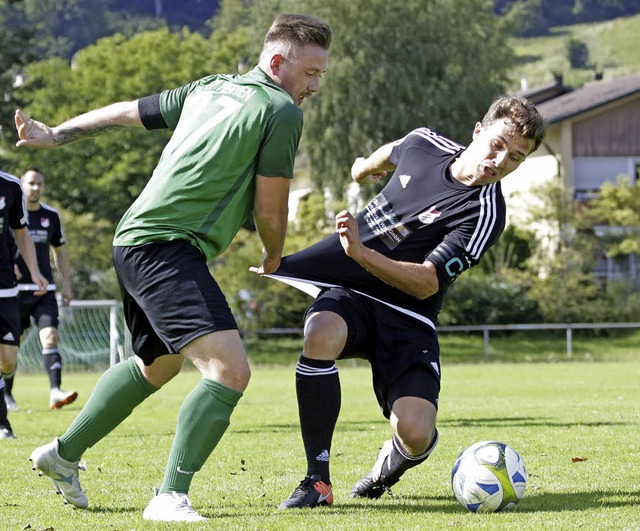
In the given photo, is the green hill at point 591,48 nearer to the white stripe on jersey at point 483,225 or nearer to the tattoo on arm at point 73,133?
the white stripe on jersey at point 483,225

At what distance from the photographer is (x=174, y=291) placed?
5.13m

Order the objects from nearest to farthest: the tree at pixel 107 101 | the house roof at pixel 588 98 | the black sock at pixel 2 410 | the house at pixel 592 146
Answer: the black sock at pixel 2 410 < the house roof at pixel 588 98 < the house at pixel 592 146 < the tree at pixel 107 101

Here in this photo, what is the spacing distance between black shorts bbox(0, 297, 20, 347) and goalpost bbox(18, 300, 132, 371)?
1689 centimetres

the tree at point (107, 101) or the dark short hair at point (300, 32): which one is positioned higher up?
the tree at point (107, 101)

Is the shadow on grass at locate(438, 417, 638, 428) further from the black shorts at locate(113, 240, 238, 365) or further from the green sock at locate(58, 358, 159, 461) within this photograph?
the black shorts at locate(113, 240, 238, 365)

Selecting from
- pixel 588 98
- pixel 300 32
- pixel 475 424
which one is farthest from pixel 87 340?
pixel 588 98

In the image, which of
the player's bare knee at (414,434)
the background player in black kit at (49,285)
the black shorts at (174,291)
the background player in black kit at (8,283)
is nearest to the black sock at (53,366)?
the background player in black kit at (49,285)

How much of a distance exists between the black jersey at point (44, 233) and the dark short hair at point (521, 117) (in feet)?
27.0

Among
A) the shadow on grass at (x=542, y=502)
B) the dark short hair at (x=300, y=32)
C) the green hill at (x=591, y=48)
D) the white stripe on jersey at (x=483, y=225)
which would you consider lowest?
the shadow on grass at (x=542, y=502)

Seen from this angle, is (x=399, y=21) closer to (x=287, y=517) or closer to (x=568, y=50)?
(x=287, y=517)

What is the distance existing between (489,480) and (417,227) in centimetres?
147

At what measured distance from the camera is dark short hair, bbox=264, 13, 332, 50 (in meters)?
5.23

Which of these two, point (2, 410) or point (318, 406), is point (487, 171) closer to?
point (318, 406)

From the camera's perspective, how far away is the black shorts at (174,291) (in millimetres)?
5098
